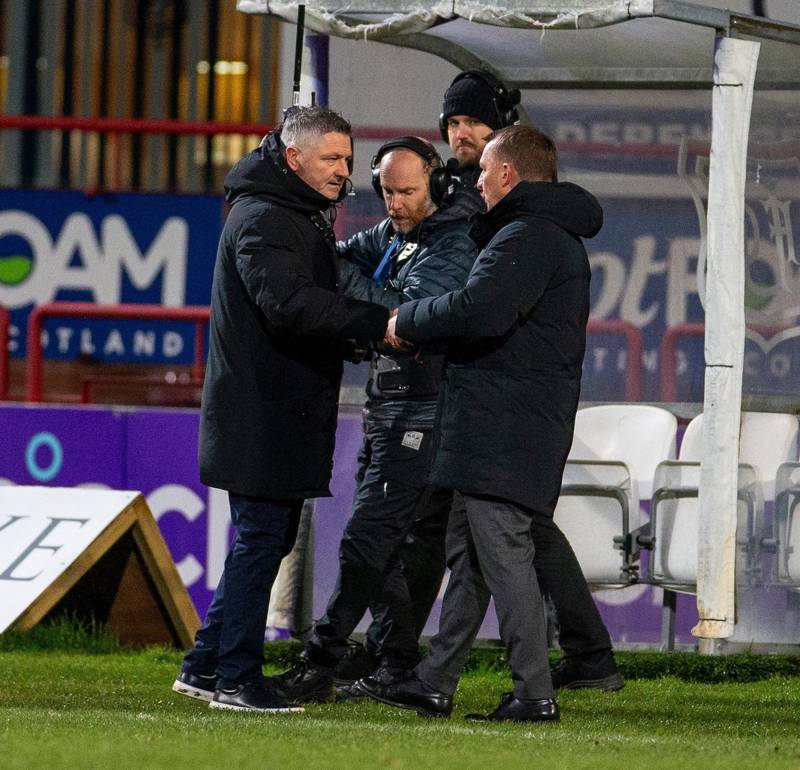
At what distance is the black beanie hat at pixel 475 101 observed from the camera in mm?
6148

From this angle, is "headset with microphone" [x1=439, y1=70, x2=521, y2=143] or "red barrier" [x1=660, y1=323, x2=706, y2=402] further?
"red barrier" [x1=660, y1=323, x2=706, y2=402]

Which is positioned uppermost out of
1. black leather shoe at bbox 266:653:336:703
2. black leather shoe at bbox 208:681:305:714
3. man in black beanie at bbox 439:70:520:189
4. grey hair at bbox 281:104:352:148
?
man in black beanie at bbox 439:70:520:189

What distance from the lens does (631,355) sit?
7.70 m

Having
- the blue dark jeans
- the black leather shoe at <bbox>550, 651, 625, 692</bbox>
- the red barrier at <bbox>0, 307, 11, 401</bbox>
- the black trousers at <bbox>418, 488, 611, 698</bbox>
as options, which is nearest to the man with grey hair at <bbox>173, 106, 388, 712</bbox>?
the blue dark jeans

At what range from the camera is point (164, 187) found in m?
14.8

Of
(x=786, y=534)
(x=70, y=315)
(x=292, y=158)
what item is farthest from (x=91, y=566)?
(x=786, y=534)

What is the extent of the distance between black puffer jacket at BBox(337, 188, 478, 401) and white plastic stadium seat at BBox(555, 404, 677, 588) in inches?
63.9

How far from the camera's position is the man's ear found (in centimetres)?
524

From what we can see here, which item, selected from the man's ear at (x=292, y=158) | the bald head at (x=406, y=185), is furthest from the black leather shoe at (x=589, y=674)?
the man's ear at (x=292, y=158)

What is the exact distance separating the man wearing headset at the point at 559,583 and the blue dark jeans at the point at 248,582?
0.90m

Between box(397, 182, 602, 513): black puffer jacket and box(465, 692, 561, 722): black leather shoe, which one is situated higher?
box(397, 182, 602, 513): black puffer jacket

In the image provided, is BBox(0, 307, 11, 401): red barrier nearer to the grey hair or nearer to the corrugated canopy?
the corrugated canopy

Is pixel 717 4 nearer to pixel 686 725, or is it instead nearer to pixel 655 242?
pixel 655 242

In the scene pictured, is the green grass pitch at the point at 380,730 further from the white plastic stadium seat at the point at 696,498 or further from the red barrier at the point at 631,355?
the red barrier at the point at 631,355
